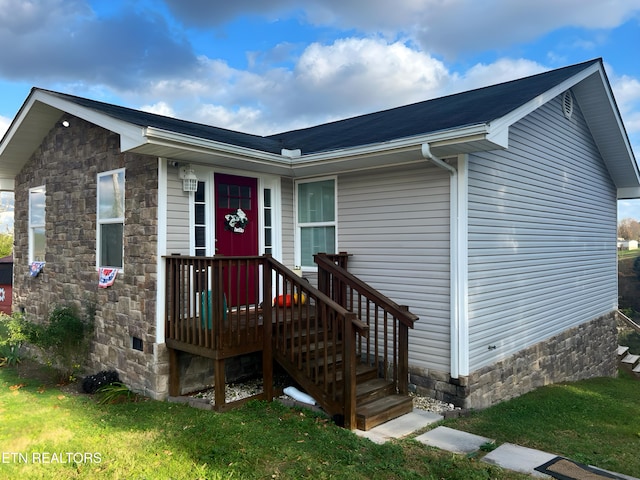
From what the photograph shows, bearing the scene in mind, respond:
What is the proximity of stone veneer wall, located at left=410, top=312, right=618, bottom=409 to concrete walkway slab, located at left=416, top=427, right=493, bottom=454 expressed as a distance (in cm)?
105

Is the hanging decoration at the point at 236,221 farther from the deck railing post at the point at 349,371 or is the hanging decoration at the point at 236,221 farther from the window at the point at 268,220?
the deck railing post at the point at 349,371

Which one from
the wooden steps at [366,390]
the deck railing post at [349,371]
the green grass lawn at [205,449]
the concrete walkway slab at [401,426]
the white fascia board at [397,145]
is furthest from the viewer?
the white fascia board at [397,145]

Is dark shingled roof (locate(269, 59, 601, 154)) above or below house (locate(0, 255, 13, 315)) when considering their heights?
above

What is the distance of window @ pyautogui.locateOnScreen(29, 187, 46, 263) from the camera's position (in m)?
7.67

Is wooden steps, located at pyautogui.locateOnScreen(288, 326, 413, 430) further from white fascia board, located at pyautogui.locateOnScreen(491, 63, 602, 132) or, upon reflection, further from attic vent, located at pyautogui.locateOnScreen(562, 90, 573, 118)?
attic vent, located at pyautogui.locateOnScreen(562, 90, 573, 118)

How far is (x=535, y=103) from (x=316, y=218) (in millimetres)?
3288

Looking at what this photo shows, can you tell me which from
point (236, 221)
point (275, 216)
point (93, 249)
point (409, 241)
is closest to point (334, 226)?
point (275, 216)

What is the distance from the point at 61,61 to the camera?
44.7 ft

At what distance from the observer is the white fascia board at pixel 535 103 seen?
4.71 meters

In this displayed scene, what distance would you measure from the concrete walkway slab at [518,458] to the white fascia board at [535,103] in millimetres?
3014

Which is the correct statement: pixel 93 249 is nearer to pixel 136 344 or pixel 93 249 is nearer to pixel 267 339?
pixel 136 344

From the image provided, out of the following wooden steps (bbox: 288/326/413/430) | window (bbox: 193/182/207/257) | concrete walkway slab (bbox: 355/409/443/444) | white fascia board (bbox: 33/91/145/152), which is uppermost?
white fascia board (bbox: 33/91/145/152)

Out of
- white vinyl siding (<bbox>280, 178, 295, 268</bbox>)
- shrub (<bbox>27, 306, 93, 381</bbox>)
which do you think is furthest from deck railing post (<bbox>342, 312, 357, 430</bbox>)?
shrub (<bbox>27, 306, 93, 381</bbox>)

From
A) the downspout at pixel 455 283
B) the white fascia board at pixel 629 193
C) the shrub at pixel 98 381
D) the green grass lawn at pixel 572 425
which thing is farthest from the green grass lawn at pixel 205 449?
the white fascia board at pixel 629 193
